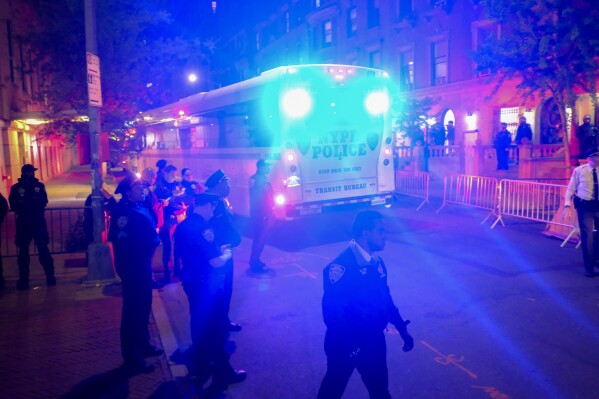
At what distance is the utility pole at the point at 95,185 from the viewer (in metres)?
8.45

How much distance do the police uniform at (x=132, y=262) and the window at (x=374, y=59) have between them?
31.2 m

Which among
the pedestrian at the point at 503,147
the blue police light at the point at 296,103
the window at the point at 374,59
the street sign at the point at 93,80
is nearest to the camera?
the street sign at the point at 93,80

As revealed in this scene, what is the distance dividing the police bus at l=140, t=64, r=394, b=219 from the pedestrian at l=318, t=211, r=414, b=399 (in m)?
7.73

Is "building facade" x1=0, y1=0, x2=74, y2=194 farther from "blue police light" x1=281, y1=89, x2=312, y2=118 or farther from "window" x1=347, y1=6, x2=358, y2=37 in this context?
"window" x1=347, y1=6, x2=358, y2=37

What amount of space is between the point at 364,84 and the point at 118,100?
9291 mm

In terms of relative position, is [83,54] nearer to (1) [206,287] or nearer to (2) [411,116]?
(1) [206,287]

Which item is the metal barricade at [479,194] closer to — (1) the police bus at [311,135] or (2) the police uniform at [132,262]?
(1) the police bus at [311,135]

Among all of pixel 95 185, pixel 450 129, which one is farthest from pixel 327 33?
pixel 95 185

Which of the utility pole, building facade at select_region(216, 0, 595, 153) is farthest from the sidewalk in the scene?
building facade at select_region(216, 0, 595, 153)

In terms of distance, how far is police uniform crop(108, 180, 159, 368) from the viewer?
16.9 ft

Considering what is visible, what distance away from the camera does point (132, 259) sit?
5176 mm

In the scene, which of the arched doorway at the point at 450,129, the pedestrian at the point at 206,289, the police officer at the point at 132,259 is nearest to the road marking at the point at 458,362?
the pedestrian at the point at 206,289

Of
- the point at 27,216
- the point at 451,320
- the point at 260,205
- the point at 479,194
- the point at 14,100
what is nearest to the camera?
the point at 451,320

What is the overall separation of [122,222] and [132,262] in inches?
16.9
